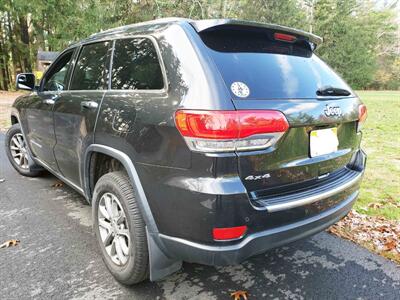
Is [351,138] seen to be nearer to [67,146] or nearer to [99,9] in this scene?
[67,146]

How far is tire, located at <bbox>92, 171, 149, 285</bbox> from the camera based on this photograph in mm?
2188

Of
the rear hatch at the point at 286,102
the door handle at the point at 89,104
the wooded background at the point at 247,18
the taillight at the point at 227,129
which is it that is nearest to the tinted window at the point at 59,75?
the door handle at the point at 89,104

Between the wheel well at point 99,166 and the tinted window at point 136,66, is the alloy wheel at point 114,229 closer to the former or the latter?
the wheel well at point 99,166

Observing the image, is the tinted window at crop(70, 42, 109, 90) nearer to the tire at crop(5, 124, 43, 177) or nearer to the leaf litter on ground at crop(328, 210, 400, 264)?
the tire at crop(5, 124, 43, 177)

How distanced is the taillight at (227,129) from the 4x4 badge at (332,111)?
52cm

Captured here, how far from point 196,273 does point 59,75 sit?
2.43 metres

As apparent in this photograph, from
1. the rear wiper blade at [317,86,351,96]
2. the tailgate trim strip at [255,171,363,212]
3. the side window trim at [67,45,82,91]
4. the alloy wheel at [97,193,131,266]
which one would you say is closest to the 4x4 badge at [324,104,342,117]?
the rear wiper blade at [317,86,351,96]

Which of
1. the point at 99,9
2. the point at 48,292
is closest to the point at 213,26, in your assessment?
the point at 48,292

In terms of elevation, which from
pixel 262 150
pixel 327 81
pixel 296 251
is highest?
Answer: pixel 327 81

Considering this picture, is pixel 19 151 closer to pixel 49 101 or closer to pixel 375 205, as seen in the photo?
pixel 49 101

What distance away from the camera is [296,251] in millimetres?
2885

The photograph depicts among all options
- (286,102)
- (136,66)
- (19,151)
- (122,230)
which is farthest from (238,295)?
(19,151)

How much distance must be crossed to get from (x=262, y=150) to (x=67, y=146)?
1.99 m

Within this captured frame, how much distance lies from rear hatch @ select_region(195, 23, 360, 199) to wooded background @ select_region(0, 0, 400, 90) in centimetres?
1594
